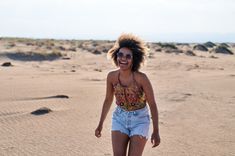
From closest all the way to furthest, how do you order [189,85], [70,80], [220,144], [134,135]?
[134,135]
[220,144]
[189,85]
[70,80]

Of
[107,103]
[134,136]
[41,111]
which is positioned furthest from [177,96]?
[134,136]

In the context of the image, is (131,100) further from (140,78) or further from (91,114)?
(91,114)

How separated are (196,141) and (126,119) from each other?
→ 348cm

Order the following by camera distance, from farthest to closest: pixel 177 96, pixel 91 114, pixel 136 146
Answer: pixel 177 96, pixel 91 114, pixel 136 146

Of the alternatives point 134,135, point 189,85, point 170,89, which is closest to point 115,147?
point 134,135

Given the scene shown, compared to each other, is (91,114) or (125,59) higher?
(125,59)

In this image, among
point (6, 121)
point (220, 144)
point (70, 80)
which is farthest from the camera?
point (70, 80)

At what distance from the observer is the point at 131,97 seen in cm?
519

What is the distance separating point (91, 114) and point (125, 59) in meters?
5.79

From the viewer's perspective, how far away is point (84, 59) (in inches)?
1100

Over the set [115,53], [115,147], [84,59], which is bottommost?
[84,59]

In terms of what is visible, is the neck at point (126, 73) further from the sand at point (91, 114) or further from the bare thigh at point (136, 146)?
the sand at point (91, 114)

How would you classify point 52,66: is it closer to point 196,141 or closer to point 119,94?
point 196,141

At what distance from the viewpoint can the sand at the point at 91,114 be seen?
7945 millimetres
